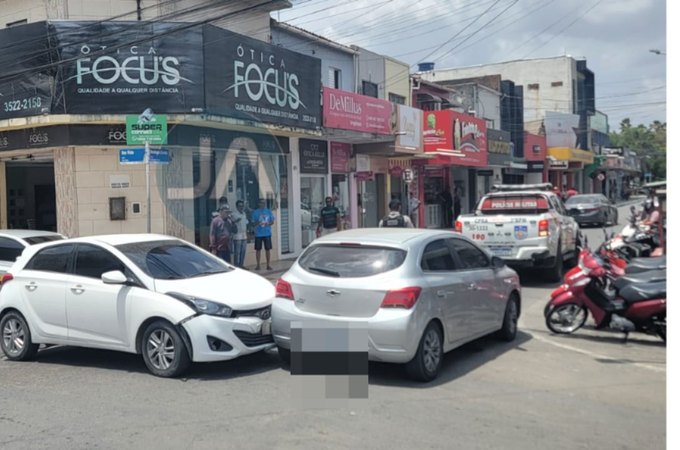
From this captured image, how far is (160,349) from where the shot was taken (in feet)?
23.5

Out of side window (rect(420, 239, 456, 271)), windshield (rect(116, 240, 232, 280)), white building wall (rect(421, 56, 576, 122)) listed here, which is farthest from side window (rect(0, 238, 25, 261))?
white building wall (rect(421, 56, 576, 122))

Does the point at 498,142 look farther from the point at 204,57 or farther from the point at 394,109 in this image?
the point at 204,57

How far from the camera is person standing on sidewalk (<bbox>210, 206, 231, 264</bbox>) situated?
1473cm

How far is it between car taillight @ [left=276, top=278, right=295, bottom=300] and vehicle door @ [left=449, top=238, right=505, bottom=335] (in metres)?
1.96

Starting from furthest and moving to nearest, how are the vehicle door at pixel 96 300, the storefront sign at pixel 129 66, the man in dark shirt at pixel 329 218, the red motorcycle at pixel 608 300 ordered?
the man in dark shirt at pixel 329 218
the storefront sign at pixel 129 66
the red motorcycle at pixel 608 300
the vehicle door at pixel 96 300

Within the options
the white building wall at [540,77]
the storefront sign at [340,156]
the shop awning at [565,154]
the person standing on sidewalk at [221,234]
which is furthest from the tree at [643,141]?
the person standing on sidewalk at [221,234]

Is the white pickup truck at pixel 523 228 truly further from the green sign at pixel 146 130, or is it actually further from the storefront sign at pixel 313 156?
the storefront sign at pixel 313 156

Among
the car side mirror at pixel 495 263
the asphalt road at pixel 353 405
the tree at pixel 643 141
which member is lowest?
the asphalt road at pixel 353 405

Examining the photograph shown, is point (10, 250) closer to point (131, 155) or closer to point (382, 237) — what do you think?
point (131, 155)

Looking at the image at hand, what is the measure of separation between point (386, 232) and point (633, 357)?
11.3ft

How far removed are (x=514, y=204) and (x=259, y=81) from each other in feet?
21.9

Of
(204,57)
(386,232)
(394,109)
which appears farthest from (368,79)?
(386,232)

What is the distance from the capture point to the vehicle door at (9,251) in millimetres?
11703

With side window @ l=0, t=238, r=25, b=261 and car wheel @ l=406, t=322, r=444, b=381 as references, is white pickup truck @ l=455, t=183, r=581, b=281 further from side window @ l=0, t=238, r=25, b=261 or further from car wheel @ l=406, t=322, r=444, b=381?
side window @ l=0, t=238, r=25, b=261
